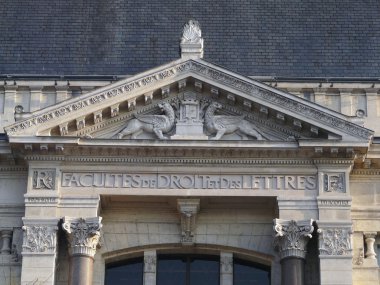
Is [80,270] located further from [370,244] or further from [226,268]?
[370,244]

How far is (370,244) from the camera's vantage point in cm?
3978

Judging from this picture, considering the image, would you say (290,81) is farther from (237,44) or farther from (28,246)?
(28,246)

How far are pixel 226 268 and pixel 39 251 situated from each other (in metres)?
5.26

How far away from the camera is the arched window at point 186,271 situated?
40.0 m

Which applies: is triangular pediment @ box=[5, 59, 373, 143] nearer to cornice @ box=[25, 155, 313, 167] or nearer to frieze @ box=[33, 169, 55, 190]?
cornice @ box=[25, 155, 313, 167]

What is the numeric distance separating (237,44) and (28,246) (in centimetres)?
1128

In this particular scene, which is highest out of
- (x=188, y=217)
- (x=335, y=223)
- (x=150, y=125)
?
(x=150, y=125)

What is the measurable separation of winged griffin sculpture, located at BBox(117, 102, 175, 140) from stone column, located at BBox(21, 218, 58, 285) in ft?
11.3

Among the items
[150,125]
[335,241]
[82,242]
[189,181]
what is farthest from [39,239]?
[335,241]

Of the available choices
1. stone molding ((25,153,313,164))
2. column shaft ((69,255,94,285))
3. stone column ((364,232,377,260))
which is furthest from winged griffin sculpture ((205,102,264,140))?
column shaft ((69,255,94,285))

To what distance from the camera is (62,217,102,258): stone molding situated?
3875 cm

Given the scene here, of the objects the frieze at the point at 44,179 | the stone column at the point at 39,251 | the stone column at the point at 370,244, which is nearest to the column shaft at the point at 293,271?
the stone column at the point at 370,244

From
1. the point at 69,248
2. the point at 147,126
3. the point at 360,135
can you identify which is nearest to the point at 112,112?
the point at 147,126

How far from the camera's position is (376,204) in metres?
40.3
